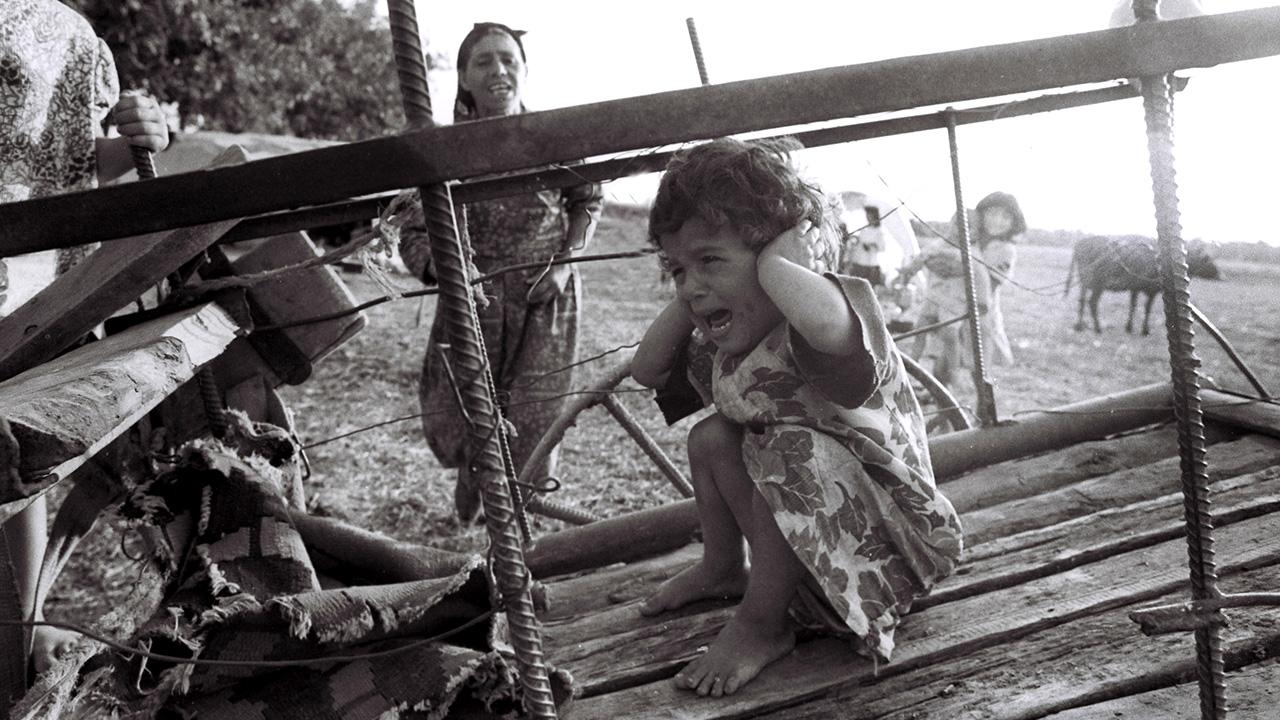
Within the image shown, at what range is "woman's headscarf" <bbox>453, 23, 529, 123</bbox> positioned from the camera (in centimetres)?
340

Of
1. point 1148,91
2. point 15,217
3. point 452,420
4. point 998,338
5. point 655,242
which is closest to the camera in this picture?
point 15,217

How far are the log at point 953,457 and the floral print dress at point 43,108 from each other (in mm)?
1520

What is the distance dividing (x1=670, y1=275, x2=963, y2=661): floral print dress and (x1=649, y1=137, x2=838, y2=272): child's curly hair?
167 mm

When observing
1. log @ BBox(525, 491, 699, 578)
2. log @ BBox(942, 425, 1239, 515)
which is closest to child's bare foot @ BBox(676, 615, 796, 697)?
log @ BBox(525, 491, 699, 578)

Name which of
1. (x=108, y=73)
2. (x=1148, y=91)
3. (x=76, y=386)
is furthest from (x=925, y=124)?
(x=108, y=73)

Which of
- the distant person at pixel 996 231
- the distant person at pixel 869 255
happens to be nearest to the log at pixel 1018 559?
the distant person at pixel 869 255

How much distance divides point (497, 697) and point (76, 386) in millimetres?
858

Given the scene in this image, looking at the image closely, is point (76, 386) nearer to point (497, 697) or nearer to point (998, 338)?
point (497, 697)

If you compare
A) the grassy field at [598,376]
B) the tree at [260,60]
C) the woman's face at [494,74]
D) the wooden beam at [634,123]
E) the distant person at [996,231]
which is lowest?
the grassy field at [598,376]

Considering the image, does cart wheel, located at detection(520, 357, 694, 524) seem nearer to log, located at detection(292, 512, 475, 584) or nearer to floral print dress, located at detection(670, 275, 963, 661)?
log, located at detection(292, 512, 475, 584)

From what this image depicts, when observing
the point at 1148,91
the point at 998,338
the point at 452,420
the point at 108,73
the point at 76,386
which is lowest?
the point at 998,338

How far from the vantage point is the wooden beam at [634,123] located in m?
1.05

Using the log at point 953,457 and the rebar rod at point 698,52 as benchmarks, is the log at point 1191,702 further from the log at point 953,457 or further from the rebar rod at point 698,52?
the rebar rod at point 698,52

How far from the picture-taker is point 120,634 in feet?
5.32
